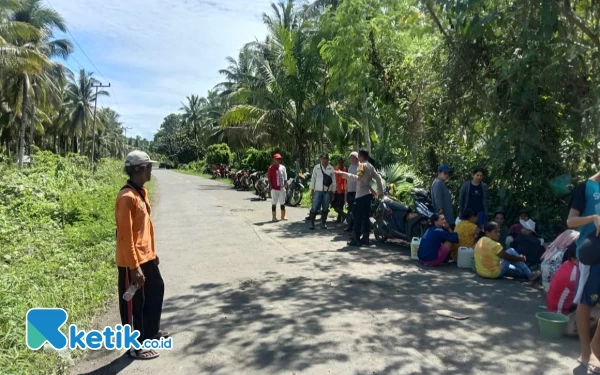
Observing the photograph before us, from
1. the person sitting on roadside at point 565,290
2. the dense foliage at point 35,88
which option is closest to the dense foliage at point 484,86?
the person sitting on roadside at point 565,290

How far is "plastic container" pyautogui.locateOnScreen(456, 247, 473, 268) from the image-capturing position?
7.62 metres

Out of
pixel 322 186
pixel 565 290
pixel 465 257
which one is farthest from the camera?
pixel 322 186

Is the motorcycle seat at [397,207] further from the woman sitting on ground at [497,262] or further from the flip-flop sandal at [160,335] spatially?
the flip-flop sandal at [160,335]

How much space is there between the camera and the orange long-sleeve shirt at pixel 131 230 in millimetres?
4137

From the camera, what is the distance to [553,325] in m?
4.80

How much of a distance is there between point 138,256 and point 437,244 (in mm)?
5035

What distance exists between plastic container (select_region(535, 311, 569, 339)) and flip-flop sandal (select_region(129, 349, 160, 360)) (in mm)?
3610

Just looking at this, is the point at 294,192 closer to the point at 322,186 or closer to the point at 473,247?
the point at 322,186

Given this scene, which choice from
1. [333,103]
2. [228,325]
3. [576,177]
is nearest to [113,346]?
[228,325]

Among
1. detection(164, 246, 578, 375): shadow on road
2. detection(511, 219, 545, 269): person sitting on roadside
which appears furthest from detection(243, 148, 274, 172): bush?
detection(511, 219, 545, 269): person sitting on roadside

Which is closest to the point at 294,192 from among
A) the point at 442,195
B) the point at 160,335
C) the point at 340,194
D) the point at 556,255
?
the point at 340,194

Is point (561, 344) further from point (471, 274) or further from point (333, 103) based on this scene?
point (333, 103)

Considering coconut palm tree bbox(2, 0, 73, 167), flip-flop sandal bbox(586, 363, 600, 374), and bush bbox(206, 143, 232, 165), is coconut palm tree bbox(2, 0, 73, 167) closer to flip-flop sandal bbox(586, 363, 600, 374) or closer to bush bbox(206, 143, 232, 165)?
bush bbox(206, 143, 232, 165)

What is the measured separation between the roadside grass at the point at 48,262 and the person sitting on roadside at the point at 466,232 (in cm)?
508
